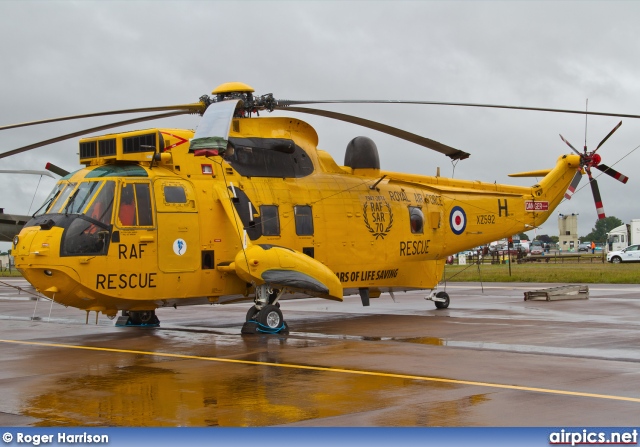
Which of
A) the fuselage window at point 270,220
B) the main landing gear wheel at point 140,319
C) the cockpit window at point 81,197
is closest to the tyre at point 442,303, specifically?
the fuselage window at point 270,220

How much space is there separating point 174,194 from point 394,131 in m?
4.91

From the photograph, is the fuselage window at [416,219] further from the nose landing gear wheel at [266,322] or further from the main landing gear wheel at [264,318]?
the nose landing gear wheel at [266,322]

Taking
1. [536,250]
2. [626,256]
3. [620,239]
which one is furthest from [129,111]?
[536,250]

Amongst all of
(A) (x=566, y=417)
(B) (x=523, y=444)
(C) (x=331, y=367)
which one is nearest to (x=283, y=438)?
(B) (x=523, y=444)

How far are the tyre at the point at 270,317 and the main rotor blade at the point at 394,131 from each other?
4161mm

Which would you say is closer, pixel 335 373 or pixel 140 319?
pixel 335 373

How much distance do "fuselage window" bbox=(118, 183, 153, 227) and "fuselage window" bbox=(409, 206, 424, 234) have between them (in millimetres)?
7508

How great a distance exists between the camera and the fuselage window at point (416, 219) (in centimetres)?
2058

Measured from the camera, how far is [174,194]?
16141 millimetres

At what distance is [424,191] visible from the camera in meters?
21.3

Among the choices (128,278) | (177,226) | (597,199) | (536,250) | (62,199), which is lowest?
(128,278)

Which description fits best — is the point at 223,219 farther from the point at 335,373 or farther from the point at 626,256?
the point at 626,256

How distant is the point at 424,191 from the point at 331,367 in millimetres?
10750

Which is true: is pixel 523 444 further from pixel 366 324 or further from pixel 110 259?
pixel 366 324
